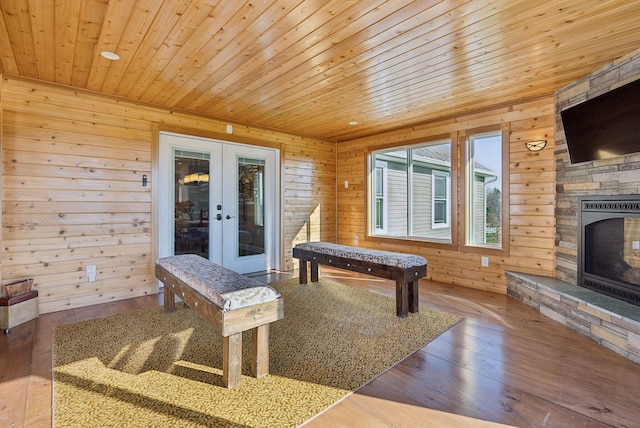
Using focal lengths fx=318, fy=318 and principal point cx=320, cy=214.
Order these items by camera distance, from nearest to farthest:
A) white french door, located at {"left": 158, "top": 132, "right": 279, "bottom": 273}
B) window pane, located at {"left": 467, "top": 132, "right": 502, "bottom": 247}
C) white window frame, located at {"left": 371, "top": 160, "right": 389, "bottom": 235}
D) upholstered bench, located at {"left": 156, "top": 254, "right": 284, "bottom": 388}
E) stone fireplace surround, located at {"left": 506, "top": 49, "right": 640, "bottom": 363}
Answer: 1. upholstered bench, located at {"left": 156, "top": 254, "right": 284, "bottom": 388}
2. stone fireplace surround, located at {"left": 506, "top": 49, "right": 640, "bottom": 363}
3. window pane, located at {"left": 467, "top": 132, "right": 502, "bottom": 247}
4. white french door, located at {"left": 158, "top": 132, "right": 279, "bottom": 273}
5. white window frame, located at {"left": 371, "top": 160, "right": 389, "bottom": 235}

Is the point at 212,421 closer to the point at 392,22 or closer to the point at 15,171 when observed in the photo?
the point at 392,22

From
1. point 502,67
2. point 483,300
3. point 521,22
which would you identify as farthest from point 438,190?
point 521,22

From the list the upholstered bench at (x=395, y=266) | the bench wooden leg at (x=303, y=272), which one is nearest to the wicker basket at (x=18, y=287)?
the bench wooden leg at (x=303, y=272)

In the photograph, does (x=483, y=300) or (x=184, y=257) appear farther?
(x=483, y=300)

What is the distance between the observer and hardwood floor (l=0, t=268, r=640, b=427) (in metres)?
1.69

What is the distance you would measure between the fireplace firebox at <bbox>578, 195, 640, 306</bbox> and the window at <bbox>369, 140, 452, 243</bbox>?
1.62 m

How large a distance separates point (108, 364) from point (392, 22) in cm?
310

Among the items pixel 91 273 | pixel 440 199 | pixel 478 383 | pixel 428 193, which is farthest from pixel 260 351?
pixel 440 199

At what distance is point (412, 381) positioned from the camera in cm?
204

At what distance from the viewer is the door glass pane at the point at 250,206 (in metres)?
4.97

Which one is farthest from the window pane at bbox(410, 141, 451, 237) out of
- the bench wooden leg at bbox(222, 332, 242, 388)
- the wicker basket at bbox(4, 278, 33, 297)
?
the wicker basket at bbox(4, 278, 33, 297)

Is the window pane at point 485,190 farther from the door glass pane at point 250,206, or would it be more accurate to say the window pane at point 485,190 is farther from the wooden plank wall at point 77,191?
the wooden plank wall at point 77,191

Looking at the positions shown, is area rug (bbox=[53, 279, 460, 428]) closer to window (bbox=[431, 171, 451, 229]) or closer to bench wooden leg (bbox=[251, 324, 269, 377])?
bench wooden leg (bbox=[251, 324, 269, 377])

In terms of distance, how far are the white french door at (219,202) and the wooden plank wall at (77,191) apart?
28 cm
